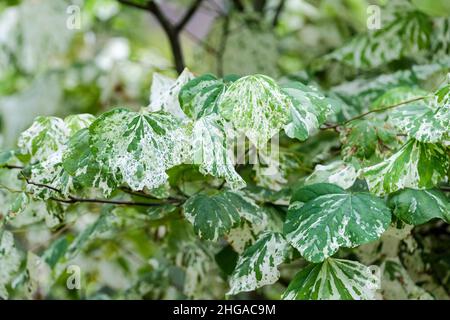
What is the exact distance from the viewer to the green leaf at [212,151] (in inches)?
21.3

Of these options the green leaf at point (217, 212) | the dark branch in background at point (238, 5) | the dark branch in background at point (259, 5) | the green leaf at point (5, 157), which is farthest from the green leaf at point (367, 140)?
the dark branch in background at point (259, 5)

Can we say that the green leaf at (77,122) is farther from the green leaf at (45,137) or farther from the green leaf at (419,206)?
the green leaf at (419,206)

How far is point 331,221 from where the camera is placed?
0.55 meters

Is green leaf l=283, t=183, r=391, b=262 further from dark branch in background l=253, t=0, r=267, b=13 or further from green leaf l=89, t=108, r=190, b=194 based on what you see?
dark branch in background l=253, t=0, r=267, b=13

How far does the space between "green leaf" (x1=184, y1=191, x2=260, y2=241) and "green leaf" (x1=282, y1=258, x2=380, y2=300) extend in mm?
86

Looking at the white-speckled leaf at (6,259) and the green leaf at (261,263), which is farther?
the white-speckled leaf at (6,259)

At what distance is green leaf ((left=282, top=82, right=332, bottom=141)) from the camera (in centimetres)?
58

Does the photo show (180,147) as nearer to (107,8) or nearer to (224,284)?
(224,284)

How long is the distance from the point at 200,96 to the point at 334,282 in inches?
8.4

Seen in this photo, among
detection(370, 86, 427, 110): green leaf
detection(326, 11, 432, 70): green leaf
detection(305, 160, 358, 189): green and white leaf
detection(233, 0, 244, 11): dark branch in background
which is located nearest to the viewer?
detection(305, 160, 358, 189): green and white leaf

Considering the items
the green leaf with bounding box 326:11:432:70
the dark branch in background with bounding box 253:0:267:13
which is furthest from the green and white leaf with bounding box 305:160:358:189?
the dark branch in background with bounding box 253:0:267:13

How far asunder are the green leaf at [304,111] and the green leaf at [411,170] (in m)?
0.07

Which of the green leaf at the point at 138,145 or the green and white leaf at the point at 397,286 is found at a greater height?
the green leaf at the point at 138,145

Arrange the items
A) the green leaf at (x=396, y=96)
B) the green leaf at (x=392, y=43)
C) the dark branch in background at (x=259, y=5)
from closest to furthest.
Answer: the green leaf at (x=396, y=96)
the green leaf at (x=392, y=43)
the dark branch in background at (x=259, y=5)
